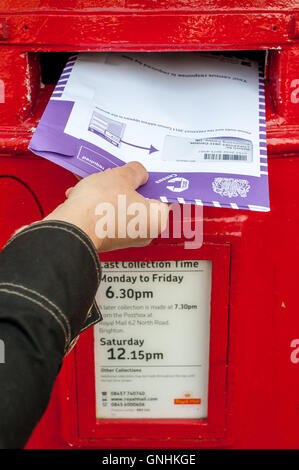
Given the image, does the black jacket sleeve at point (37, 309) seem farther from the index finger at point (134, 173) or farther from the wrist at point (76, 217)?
the index finger at point (134, 173)

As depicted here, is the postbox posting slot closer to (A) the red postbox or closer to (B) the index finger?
(A) the red postbox

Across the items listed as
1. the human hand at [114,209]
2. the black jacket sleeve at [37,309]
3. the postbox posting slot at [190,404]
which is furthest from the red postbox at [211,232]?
the black jacket sleeve at [37,309]

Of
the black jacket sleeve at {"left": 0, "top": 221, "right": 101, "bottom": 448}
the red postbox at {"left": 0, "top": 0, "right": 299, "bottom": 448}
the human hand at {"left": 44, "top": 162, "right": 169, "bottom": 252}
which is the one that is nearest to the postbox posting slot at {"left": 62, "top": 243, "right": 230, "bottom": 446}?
the red postbox at {"left": 0, "top": 0, "right": 299, "bottom": 448}

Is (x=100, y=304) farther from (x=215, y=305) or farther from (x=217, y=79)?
(x=217, y=79)

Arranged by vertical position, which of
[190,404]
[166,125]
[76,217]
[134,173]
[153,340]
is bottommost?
[190,404]

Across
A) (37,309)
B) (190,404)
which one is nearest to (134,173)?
(37,309)

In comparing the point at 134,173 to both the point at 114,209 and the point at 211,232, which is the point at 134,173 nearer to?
the point at 114,209

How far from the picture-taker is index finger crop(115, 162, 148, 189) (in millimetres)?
992

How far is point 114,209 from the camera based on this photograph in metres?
0.96

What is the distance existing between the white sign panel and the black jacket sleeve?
0.37m

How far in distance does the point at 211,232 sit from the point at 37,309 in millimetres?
498

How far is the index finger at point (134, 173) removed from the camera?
3.25 ft
